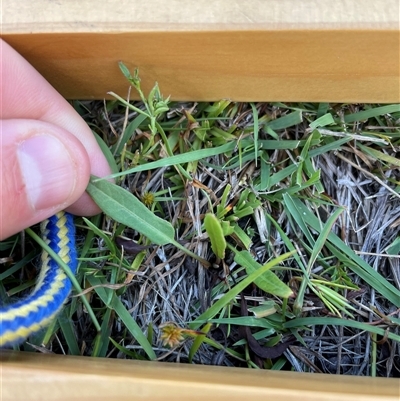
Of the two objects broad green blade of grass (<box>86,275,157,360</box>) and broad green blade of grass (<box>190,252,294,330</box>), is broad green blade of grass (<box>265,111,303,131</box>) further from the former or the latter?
broad green blade of grass (<box>86,275,157,360</box>)

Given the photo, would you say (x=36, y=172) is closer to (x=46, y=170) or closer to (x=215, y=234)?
(x=46, y=170)

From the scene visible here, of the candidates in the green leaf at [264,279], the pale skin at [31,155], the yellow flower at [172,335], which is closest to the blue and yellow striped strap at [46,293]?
the pale skin at [31,155]

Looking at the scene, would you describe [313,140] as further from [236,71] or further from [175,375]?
[175,375]

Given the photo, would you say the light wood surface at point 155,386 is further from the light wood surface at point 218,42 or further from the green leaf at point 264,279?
the light wood surface at point 218,42

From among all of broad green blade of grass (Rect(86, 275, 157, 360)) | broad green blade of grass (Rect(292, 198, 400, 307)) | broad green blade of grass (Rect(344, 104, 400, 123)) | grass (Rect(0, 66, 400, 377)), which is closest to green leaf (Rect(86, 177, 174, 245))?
grass (Rect(0, 66, 400, 377))

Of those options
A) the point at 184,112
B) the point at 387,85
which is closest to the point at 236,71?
the point at 184,112

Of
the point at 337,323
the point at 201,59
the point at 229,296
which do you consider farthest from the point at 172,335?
the point at 201,59
